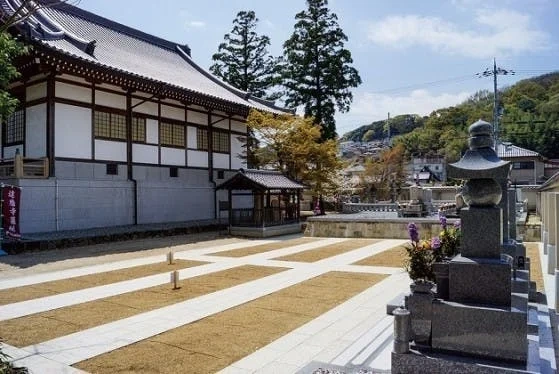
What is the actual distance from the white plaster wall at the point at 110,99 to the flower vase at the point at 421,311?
56.8 ft

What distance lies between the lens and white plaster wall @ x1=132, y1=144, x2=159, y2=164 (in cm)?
1966

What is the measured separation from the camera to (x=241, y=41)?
36.3 meters

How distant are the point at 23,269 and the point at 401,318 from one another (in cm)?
1078

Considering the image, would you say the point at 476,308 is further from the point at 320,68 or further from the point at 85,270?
the point at 320,68

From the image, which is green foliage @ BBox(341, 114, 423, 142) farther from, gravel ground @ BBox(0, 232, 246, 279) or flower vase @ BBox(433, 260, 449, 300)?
flower vase @ BBox(433, 260, 449, 300)

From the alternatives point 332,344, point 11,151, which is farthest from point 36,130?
point 332,344

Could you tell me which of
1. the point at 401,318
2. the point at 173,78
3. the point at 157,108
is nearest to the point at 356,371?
the point at 401,318

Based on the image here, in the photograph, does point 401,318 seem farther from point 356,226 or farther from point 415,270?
point 356,226

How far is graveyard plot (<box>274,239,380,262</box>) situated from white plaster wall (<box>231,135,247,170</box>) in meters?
10.9

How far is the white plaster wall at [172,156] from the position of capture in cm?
2112

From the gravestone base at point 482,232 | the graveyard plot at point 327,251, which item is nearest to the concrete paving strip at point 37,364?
the gravestone base at point 482,232

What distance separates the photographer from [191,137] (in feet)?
74.9

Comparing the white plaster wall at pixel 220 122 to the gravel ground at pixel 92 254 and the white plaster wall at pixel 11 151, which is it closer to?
the gravel ground at pixel 92 254

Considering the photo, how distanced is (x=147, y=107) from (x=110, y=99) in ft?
6.81
